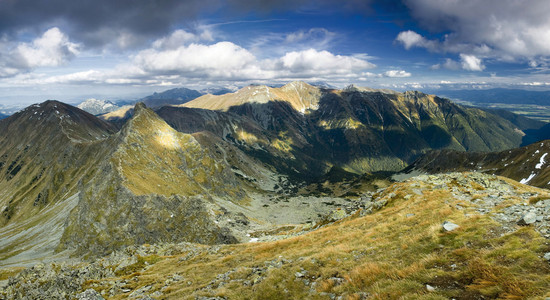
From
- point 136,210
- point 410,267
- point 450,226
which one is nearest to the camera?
point 410,267

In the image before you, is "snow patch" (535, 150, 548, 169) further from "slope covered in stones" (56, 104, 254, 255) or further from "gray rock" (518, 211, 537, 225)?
"gray rock" (518, 211, 537, 225)

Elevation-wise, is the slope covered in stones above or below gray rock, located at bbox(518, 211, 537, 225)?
below

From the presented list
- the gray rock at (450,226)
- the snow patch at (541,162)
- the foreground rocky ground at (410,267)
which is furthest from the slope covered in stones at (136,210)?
the snow patch at (541,162)

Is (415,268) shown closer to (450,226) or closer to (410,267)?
(410,267)

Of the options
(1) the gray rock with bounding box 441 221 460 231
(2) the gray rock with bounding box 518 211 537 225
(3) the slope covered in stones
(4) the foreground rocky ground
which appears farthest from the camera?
(3) the slope covered in stones

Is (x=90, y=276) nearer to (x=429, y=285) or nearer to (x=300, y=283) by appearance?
(x=300, y=283)

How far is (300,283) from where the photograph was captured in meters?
16.8

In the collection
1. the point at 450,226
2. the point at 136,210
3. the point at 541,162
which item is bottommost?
the point at 136,210

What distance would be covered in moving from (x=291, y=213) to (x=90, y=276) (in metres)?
144

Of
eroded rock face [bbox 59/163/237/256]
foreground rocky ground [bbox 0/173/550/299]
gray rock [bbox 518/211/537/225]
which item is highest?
gray rock [bbox 518/211/537/225]

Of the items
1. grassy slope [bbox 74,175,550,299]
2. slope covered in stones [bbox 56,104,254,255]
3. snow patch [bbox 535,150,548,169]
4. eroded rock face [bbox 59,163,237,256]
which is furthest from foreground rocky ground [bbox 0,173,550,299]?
snow patch [bbox 535,150,548,169]

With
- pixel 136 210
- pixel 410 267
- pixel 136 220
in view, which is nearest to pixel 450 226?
pixel 410 267

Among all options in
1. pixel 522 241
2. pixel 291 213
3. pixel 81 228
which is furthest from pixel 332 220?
pixel 291 213

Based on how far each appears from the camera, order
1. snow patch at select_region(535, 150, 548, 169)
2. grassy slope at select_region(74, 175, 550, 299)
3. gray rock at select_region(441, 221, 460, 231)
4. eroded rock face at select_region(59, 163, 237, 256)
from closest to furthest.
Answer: grassy slope at select_region(74, 175, 550, 299) < gray rock at select_region(441, 221, 460, 231) < eroded rock face at select_region(59, 163, 237, 256) < snow patch at select_region(535, 150, 548, 169)
